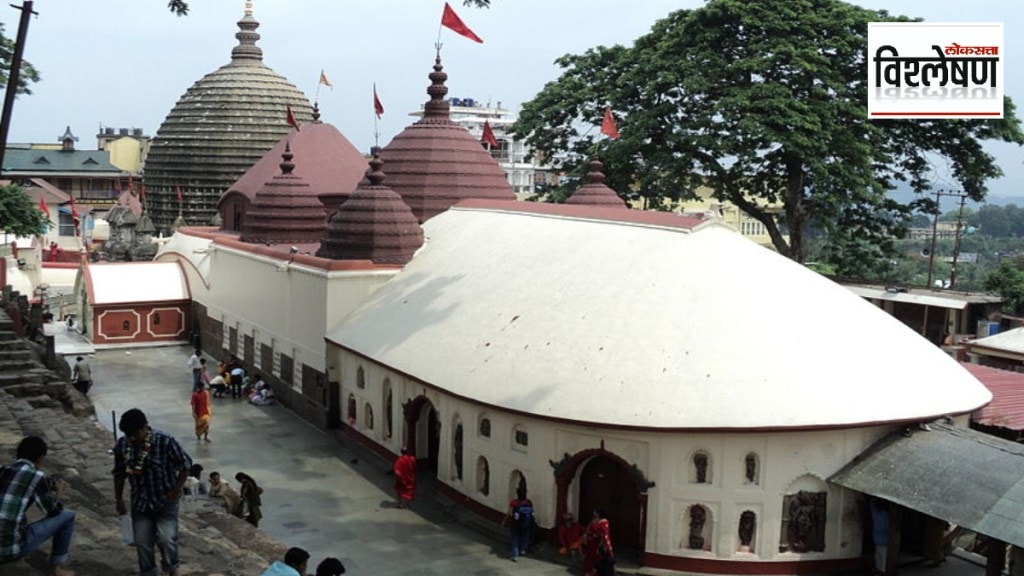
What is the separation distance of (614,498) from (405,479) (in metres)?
4.06

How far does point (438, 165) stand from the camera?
1179 inches

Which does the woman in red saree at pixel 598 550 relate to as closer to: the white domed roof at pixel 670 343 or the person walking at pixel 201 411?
the white domed roof at pixel 670 343

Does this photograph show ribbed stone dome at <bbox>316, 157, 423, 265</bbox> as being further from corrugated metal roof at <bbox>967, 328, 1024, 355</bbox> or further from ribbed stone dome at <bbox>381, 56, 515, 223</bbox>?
corrugated metal roof at <bbox>967, 328, 1024, 355</bbox>

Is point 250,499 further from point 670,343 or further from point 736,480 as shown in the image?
point 736,480

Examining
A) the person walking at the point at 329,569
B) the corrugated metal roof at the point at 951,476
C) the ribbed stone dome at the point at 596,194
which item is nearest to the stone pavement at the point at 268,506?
the person walking at the point at 329,569

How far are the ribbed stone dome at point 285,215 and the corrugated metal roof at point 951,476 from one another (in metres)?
21.3

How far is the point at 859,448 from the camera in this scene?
15664 millimetres

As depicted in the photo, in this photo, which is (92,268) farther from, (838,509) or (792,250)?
(838,509)

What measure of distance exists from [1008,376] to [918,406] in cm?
729

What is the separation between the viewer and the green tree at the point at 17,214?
29.6 meters

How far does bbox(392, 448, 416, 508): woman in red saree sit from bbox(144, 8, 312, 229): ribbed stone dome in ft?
104

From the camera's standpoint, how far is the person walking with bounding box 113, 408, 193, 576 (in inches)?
344

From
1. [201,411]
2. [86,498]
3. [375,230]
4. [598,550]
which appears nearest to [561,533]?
[598,550]

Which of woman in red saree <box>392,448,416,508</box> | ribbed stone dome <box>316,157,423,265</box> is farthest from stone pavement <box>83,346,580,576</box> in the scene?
ribbed stone dome <box>316,157,423,265</box>
